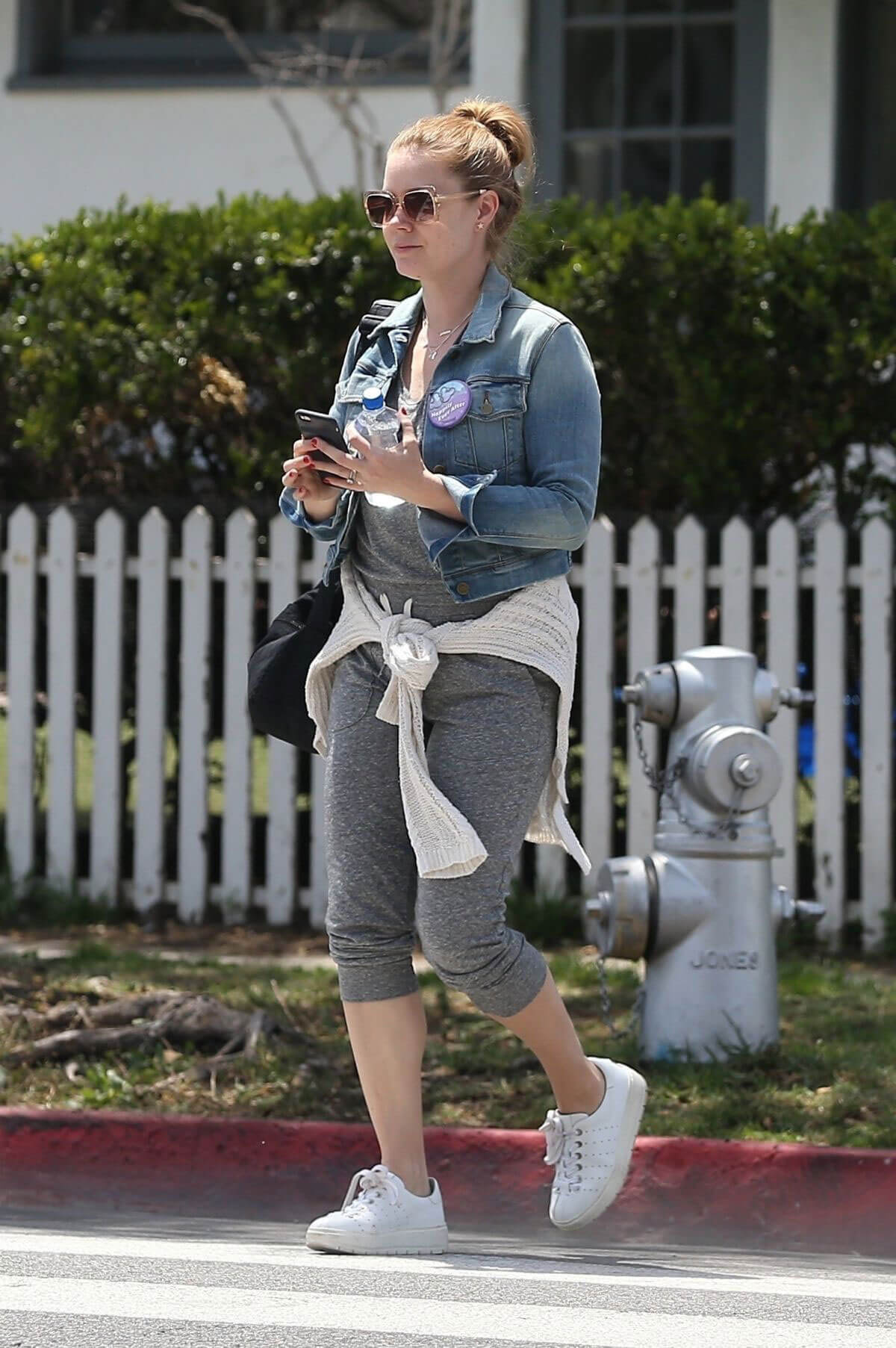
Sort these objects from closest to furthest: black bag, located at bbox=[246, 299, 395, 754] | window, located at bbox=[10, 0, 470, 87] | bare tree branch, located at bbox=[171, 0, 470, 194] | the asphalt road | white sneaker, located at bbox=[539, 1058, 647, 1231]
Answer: the asphalt road < white sneaker, located at bbox=[539, 1058, 647, 1231] < black bag, located at bbox=[246, 299, 395, 754] < bare tree branch, located at bbox=[171, 0, 470, 194] < window, located at bbox=[10, 0, 470, 87]

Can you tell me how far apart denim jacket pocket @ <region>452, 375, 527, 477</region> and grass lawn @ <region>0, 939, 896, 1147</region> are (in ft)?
5.49

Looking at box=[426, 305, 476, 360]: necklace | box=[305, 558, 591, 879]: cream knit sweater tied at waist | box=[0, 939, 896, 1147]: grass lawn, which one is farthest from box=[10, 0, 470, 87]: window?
box=[305, 558, 591, 879]: cream knit sweater tied at waist

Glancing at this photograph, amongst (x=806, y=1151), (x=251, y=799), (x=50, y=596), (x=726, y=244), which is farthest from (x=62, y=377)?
(x=806, y=1151)

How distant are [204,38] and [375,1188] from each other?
9.35m

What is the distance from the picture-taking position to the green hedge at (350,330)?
6469 mm

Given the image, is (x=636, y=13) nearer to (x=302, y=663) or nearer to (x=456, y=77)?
(x=456, y=77)

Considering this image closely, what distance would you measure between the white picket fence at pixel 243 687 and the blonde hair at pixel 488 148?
280 cm

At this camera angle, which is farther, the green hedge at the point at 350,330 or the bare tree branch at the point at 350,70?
the bare tree branch at the point at 350,70

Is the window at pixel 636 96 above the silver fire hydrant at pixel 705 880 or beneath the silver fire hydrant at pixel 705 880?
above

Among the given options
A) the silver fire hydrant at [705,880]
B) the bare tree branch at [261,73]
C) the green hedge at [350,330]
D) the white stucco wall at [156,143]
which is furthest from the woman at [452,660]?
the white stucco wall at [156,143]

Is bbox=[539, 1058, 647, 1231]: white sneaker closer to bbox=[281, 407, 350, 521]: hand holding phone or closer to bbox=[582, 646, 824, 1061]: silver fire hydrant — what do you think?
bbox=[582, 646, 824, 1061]: silver fire hydrant

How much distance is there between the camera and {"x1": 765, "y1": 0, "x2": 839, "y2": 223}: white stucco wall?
10164 millimetres

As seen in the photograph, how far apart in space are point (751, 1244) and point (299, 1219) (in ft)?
3.18

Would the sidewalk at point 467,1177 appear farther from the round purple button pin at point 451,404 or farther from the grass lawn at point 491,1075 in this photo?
the round purple button pin at point 451,404
